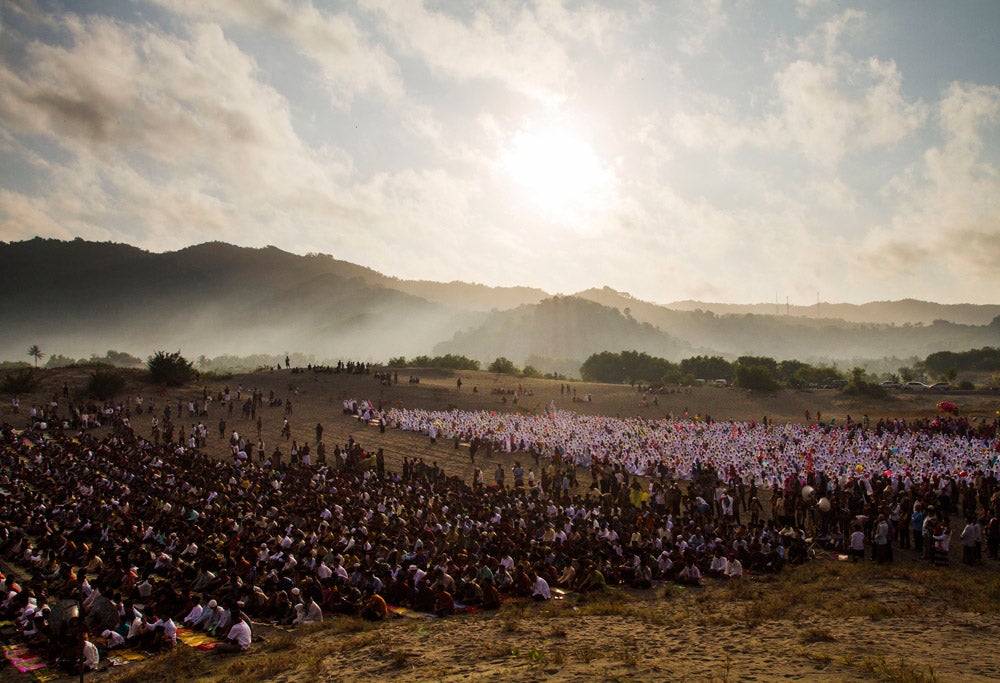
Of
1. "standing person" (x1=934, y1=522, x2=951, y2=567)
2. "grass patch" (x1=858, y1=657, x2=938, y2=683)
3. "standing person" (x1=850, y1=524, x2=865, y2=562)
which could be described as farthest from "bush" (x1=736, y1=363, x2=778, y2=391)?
"grass patch" (x1=858, y1=657, x2=938, y2=683)

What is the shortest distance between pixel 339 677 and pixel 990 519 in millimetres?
16862

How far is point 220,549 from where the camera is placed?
15805 mm

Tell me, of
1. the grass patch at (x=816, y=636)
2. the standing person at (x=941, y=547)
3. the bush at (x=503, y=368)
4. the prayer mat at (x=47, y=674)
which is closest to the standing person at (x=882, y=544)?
the standing person at (x=941, y=547)

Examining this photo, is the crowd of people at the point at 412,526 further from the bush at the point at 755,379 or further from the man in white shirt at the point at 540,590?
the bush at the point at 755,379

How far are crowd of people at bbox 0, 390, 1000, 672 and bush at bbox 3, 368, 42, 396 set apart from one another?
2229 cm

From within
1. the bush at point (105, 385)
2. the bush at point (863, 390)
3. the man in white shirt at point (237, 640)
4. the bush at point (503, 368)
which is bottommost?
the man in white shirt at point (237, 640)

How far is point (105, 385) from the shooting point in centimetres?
5094

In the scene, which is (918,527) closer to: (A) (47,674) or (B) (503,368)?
(A) (47,674)

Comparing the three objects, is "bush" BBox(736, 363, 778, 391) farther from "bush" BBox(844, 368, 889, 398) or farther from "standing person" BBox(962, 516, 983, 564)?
"standing person" BBox(962, 516, 983, 564)

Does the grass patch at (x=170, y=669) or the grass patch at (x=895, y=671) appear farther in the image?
the grass patch at (x=170, y=669)

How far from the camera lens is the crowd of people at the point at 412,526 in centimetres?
1315

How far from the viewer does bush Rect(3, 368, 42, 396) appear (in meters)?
48.6

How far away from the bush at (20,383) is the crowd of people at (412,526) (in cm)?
2229

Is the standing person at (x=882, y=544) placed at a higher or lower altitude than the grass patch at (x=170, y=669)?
higher
